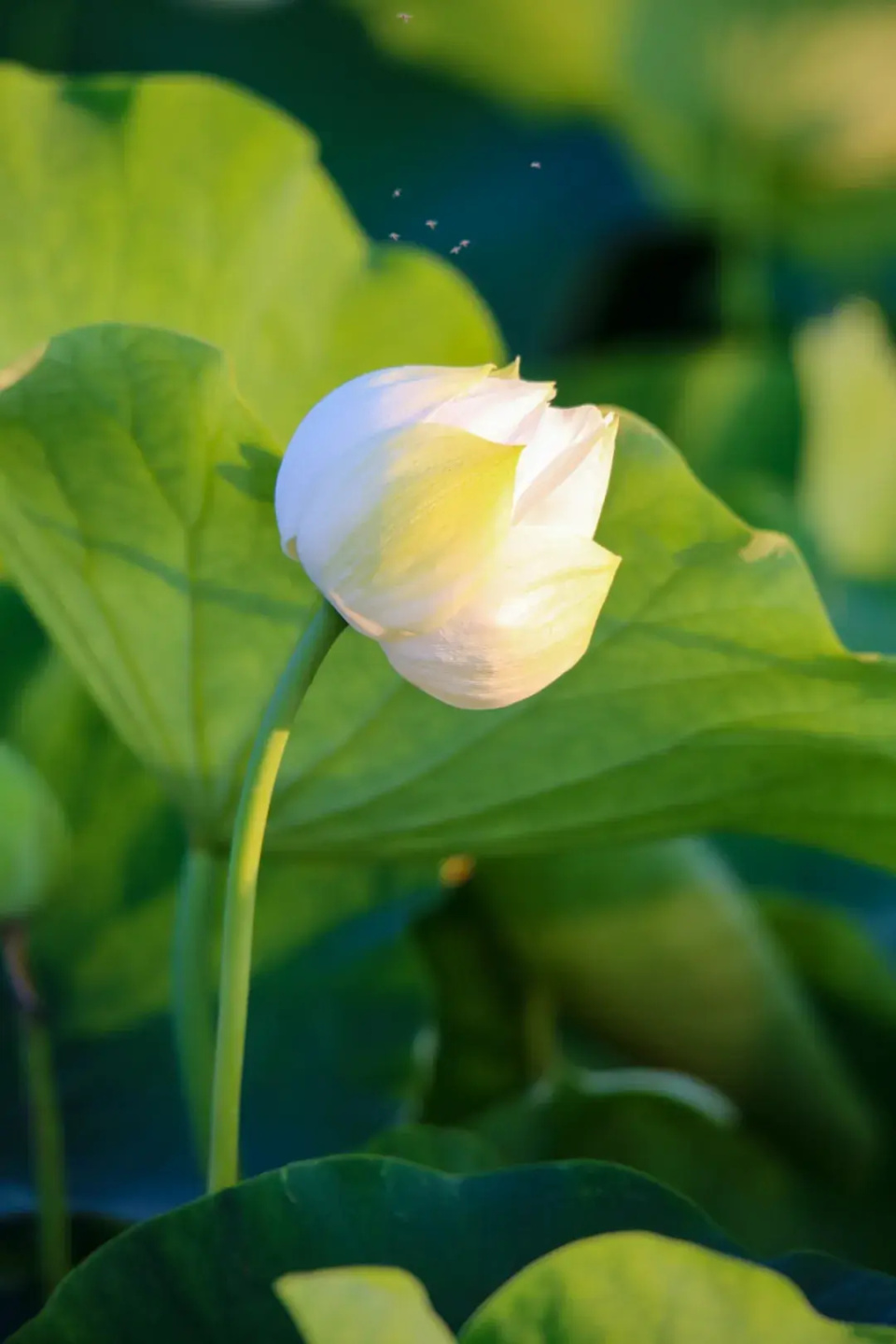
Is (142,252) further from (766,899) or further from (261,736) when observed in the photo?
(766,899)

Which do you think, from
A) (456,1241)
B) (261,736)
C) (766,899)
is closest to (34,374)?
(261,736)

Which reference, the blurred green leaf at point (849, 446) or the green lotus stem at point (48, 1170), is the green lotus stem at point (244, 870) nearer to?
the green lotus stem at point (48, 1170)

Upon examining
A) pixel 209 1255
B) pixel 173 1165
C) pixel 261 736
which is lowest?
pixel 173 1165

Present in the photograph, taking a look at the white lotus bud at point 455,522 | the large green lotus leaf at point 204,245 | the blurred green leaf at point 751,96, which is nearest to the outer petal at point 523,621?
the white lotus bud at point 455,522

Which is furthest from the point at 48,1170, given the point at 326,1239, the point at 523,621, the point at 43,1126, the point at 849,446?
the point at 849,446

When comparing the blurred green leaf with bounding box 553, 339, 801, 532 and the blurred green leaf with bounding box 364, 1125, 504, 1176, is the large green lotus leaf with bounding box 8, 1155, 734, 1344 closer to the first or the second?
the blurred green leaf with bounding box 364, 1125, 504, 1176

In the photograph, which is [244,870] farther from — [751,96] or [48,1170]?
[751,96]

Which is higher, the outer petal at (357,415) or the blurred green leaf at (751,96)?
the outer petal at (357,415)
